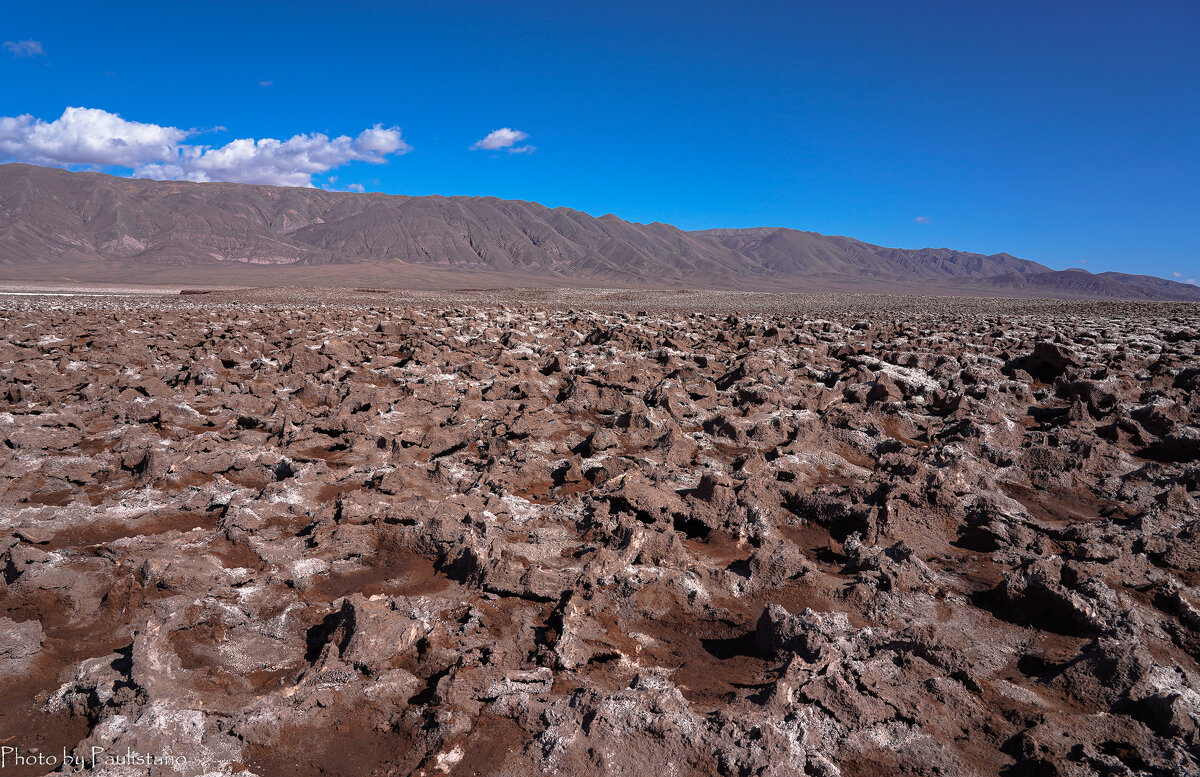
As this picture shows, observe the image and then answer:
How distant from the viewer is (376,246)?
5182 inches

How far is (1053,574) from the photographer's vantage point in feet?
10.4

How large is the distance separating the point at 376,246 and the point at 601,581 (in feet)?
461

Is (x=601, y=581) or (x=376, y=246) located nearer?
(x=601, y=581)

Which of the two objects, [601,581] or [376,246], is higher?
[376,246]

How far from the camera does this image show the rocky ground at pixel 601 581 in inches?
88.5

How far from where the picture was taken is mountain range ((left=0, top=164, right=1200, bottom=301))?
9519cm

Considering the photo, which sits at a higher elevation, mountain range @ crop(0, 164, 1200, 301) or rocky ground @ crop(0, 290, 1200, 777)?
mountain range @ crop(0, 164, 1200, 301)

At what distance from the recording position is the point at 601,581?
3.29 m

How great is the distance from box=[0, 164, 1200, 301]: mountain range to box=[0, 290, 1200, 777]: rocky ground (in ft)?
233

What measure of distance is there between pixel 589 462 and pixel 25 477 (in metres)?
4.29

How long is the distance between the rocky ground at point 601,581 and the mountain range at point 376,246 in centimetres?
7099

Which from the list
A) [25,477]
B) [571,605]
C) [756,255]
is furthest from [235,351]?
[756,255]

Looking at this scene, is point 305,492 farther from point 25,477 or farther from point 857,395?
point 857,395

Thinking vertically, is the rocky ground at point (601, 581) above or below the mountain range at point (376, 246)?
below
